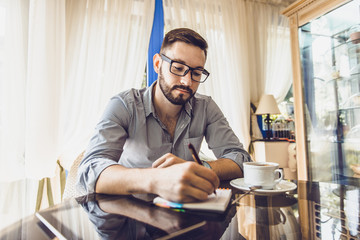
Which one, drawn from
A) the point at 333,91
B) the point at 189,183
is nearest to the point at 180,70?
the point at 189,183

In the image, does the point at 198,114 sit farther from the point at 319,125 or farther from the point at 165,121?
the point at 319,125

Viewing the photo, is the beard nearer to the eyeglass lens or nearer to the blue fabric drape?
the eyeglass lens

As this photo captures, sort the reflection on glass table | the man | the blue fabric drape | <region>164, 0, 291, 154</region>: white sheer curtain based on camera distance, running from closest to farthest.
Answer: the reflection on glass table < the man < the blue fabric drape < <region>164, 0, 291, 154</region>: white sheer curtain

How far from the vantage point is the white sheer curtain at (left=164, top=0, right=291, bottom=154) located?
2850 millimetres

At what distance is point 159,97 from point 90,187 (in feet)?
2.46

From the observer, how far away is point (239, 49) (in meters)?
3.05

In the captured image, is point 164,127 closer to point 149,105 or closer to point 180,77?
point 149,105

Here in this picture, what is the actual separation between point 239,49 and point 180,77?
6.80ft

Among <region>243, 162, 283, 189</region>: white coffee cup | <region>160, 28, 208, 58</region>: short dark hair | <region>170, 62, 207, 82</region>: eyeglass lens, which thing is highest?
<region>160, 28, 208, 58</region>: short dark hair

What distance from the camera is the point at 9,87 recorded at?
6.32 feet

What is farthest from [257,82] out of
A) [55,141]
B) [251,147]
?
[55,141]

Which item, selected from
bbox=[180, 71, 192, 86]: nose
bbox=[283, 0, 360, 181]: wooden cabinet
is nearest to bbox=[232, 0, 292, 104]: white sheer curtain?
bbox=[283, 0, 360, 181]: wooden cabinet

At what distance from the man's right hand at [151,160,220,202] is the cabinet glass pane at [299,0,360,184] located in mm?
2146

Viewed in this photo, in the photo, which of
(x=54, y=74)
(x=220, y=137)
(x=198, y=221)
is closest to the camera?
(x=198, y=221)
